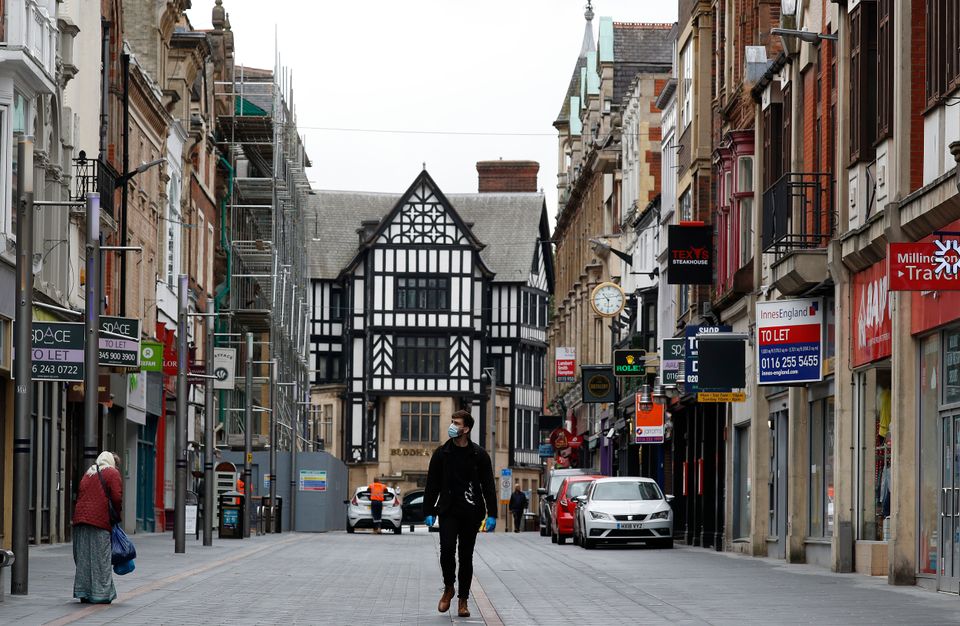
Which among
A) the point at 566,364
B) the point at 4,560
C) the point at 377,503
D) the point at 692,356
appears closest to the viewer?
the point at 4,560

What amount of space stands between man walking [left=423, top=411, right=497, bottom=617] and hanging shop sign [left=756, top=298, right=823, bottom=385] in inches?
493

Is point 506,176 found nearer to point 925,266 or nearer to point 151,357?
point 151,357

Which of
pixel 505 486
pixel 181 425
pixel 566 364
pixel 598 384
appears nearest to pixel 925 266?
pixel 181 425

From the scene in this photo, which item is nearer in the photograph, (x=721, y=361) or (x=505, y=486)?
(x=721, y=361)

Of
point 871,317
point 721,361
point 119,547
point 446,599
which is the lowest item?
point 446,599

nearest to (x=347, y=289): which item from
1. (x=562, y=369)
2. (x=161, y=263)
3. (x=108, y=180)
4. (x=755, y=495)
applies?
(x=562, y=369)

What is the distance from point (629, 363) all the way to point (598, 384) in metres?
11.2

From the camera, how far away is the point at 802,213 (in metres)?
29.4

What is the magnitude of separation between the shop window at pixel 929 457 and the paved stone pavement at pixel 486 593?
0.63m

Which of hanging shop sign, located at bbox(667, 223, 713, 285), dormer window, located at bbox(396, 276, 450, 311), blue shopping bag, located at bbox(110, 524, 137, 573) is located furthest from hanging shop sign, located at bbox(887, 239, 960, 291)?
dormer window, located at bbox(396, 276, 450, 311)

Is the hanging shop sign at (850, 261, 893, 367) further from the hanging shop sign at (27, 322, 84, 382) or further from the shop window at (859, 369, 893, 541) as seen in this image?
the hanging shop sign at (27, 322, 84, 382)

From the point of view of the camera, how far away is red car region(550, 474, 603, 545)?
43.7 metres

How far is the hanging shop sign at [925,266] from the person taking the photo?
18344 millimetres

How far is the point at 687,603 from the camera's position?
1897 centimetres
